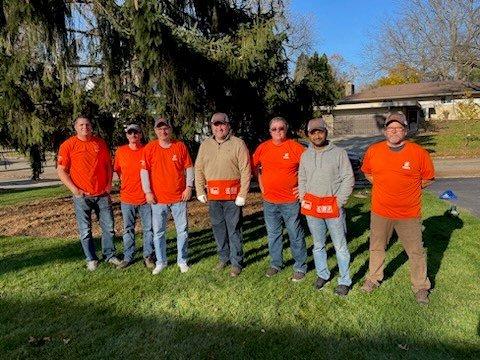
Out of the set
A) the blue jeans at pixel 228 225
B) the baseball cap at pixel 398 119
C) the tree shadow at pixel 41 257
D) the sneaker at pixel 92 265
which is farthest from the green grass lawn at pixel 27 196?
the baseball cap at pixel 398 119

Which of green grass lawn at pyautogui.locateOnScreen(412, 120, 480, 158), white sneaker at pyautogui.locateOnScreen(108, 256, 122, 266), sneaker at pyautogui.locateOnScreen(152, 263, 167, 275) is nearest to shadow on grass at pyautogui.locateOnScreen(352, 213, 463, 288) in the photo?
sneaker at pyautogui.locateOnScreen(152, 263, 167, 275)

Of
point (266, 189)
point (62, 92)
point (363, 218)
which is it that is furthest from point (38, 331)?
point (363, 218)

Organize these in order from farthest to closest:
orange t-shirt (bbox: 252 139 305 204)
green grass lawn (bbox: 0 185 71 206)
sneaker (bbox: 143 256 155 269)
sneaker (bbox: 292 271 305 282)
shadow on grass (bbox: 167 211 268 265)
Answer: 1. green grass lawn (bbox: 0 185 71 206)
2. shadow on grass (bbox: 167 211 268 265)
3. sneaker (bbox: 143 256 155 269)
4. sneaker (bbox: 292 271 305 282)
5. orange t-shirt (bbox: 252 139 305 204)

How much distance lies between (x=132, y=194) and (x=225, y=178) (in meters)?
1.34

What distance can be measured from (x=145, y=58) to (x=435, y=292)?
606cm

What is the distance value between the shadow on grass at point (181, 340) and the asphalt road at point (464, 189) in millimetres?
6514

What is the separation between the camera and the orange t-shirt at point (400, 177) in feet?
14.7

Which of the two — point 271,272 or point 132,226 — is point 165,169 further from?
point 271,272

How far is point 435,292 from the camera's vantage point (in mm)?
4812

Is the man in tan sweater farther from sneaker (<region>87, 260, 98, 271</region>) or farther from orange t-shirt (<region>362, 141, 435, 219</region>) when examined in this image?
sneaker (<region>87, 260, 98, 271</region>)

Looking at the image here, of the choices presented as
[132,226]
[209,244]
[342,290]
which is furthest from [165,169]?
[342,290]

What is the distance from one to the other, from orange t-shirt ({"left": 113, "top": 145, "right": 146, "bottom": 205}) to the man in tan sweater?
0.82 metres

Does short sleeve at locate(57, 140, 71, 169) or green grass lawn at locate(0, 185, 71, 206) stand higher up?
short sleeve at locate(57, 140, 71, 169)

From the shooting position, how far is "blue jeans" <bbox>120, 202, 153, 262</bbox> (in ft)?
18.9
